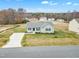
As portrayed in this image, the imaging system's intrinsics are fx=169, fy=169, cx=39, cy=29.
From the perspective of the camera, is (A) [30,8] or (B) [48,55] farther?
(A) [30,8]

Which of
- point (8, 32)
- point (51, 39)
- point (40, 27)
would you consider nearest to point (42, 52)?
point (51, 39)

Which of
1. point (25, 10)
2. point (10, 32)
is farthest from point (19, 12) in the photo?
point (10, 32)

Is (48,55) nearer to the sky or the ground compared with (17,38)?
nearer to the ground

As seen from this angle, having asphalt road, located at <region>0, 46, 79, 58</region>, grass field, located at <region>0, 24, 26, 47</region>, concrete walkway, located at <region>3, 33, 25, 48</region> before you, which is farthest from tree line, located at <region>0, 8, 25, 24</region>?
asphalt road, located at <region>0, 46, 79, 58</region>

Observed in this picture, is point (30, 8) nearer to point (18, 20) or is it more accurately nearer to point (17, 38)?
point (18, 20)

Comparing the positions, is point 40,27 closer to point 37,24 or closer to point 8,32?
point 37,24

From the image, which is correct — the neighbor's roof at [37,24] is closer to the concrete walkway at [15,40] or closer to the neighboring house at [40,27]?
the neighboring house at [40,27]

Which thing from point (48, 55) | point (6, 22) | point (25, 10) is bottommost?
point (48, 55)

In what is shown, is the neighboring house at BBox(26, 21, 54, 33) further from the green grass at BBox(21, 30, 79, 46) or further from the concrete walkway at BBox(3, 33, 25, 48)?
the concrete walkway at BBox(3, 33, 25, 48)
